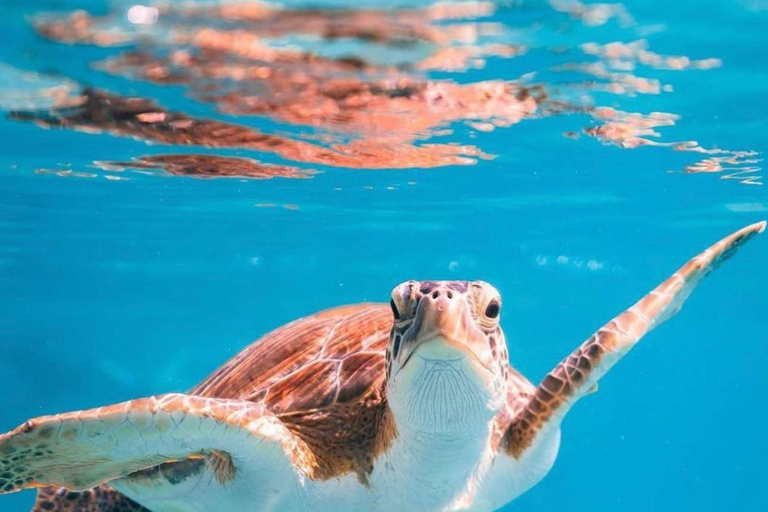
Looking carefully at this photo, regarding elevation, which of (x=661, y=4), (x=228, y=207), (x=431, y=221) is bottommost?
(x=431, y=221)

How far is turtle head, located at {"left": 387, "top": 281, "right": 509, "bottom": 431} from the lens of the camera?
2.90 metres

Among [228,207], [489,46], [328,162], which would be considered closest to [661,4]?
[489,46]

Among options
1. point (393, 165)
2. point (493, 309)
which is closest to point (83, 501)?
point (493, 309)

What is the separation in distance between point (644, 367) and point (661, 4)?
52.5 meters

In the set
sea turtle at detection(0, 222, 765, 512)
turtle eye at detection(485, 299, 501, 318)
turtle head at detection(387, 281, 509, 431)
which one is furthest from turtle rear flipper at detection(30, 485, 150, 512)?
turtle eye at detection(485, 299, 501, 318)

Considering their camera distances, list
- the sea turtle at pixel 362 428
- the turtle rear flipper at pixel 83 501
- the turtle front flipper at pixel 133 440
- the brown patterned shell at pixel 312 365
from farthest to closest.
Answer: the turtle rear flipper at pixel 83 501, the brown patterned shell at pixel 312 365, the turtle front flipper at pixel 133 440, the sea turtle at pixel 362 428

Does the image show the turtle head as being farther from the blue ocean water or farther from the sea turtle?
the blue ocean water

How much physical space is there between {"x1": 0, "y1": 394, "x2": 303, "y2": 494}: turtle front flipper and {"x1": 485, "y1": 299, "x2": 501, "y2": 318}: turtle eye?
52.8 inches

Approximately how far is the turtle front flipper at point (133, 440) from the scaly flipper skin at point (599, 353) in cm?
140

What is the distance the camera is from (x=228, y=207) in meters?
15.0

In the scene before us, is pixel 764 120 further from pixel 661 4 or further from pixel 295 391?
pixel 295 391

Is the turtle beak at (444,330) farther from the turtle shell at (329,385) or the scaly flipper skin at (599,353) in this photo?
the scaly flipper skin at (599,353)

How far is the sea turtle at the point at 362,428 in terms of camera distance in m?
3.12

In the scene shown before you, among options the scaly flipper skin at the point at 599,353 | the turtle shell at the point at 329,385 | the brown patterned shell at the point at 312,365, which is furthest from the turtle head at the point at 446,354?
the brown patterned shell at the point at 312,365
